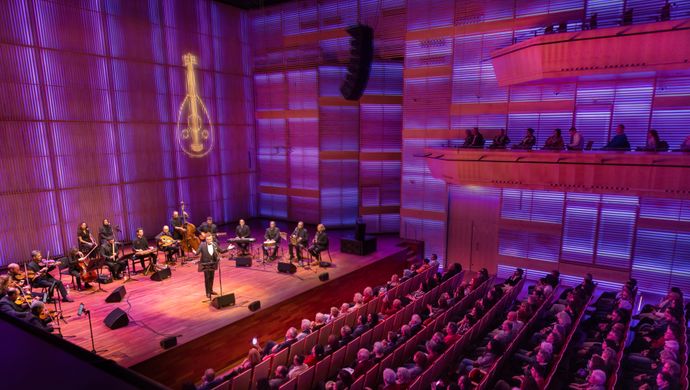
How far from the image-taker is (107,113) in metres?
11.9

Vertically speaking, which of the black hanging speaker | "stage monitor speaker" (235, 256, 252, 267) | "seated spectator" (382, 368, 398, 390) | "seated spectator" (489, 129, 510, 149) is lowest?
"stage monitor speaker" (235, 256, 252, 267)

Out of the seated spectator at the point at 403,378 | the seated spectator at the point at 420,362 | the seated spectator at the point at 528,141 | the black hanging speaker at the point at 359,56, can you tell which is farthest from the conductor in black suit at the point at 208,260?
the seated spectator at the point at 528,141

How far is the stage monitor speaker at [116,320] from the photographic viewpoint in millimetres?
7301

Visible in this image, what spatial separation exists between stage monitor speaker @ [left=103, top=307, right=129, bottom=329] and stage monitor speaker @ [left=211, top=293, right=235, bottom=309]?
1.55 m

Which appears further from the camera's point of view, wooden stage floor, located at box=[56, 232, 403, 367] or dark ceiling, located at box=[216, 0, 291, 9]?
dark ceiling, located at box=[216, 0, 291, 9]

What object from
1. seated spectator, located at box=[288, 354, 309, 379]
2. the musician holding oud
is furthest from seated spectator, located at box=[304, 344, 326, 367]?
the musician holding oud

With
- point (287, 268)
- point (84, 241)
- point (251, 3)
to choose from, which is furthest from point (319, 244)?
point (251, 3)

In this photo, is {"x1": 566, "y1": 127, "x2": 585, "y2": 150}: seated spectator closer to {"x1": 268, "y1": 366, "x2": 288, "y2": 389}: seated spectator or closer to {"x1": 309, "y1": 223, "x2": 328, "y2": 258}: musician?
{"x1": 309, "y1": 223, "x2": 328, "y2": 258}: musician

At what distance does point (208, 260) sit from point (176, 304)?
1082 mm

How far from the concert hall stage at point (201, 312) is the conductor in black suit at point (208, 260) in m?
0.38

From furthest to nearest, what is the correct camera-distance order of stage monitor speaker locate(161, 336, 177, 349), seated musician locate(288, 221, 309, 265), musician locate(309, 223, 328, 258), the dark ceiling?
the dark ceiling
musician locate(309, 223, 328, 258)
seated musician locate(288, 221, 309, 265)
stage monitor speaker locate(161, 336, 177, 349)

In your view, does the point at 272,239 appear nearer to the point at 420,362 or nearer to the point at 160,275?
the point at 160,275

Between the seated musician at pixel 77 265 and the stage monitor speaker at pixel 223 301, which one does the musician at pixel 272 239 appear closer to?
the stage monitor speaker at pixel 223 301

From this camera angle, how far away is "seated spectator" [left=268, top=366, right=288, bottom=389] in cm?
523
